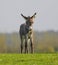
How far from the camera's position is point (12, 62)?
20938mm

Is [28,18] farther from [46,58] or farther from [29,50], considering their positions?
[46,58]

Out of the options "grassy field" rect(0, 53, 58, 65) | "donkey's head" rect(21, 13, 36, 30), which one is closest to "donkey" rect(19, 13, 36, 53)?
"donkey's head" rect(21, 13, 36, 30)

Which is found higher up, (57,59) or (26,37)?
(26,37)

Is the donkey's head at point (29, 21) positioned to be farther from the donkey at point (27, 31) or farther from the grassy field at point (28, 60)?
the grassy field at point (28, 60)

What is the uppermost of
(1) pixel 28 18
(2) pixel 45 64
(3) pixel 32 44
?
(1) pixel 28 18

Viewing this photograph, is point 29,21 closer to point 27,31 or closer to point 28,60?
point 27,31

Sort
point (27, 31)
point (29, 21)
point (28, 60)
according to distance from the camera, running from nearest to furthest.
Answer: point (28, 60)
point (29, 21)
point (27, 31)

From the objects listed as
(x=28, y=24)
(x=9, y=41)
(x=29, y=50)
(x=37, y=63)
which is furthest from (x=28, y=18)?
(x=9, y=41)

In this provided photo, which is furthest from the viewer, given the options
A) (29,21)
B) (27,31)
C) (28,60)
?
(27,31)

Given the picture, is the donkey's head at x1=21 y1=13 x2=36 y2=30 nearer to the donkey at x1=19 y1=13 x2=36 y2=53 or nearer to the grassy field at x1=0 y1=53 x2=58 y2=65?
the donkey at x1=19 y1=13 x2=36 y2=53

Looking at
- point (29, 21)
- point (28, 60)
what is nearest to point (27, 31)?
point (29, 21)

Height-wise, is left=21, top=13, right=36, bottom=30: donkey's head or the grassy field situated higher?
left=21, top=13, right=36, bottom=30: donkey's head

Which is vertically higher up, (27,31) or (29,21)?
(29,21)

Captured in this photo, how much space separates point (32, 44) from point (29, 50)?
512 mm
